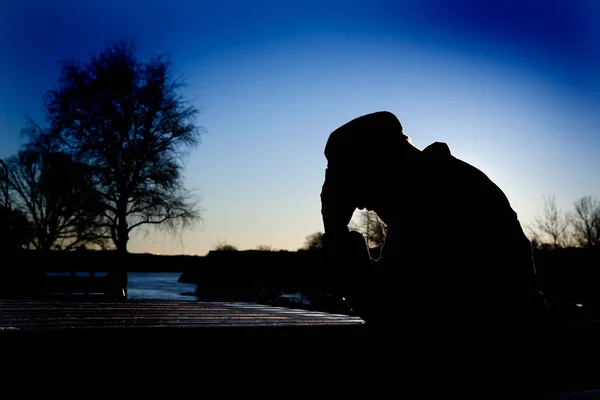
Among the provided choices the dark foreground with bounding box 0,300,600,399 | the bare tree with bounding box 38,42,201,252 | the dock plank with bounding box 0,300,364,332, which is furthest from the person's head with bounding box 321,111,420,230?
the bare tree with bounding box 38,42,201,252

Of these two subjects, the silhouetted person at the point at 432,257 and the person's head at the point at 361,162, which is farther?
the person's head at the point at 361,162

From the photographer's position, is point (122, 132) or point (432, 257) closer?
point (432, 257)

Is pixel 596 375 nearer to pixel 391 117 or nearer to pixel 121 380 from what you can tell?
pixel 391 117

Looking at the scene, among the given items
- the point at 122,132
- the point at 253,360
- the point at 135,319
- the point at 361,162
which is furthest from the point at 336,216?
the point at 122,132

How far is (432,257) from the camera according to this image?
1.30m

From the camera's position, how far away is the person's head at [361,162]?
4.55 ft

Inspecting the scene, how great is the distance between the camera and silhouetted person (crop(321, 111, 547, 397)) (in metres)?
1.29

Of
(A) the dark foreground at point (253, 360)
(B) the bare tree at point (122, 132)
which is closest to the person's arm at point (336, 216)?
(A) the dark foreground at point (253, 360)

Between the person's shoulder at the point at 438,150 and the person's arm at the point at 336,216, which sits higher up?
the person's shoulder at the point at 438,150

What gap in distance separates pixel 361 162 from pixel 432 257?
0.33 m

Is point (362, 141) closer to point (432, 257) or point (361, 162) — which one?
point (361, 162)

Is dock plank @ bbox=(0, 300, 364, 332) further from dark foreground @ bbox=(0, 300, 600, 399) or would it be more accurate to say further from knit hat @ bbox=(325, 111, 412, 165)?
knit hat @ bbox=(325, 111, 412, 165)

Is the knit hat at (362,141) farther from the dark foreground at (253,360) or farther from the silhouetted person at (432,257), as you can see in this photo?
the dark foreground at (253,360)

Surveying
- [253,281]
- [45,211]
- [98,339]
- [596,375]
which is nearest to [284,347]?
[98,339]
